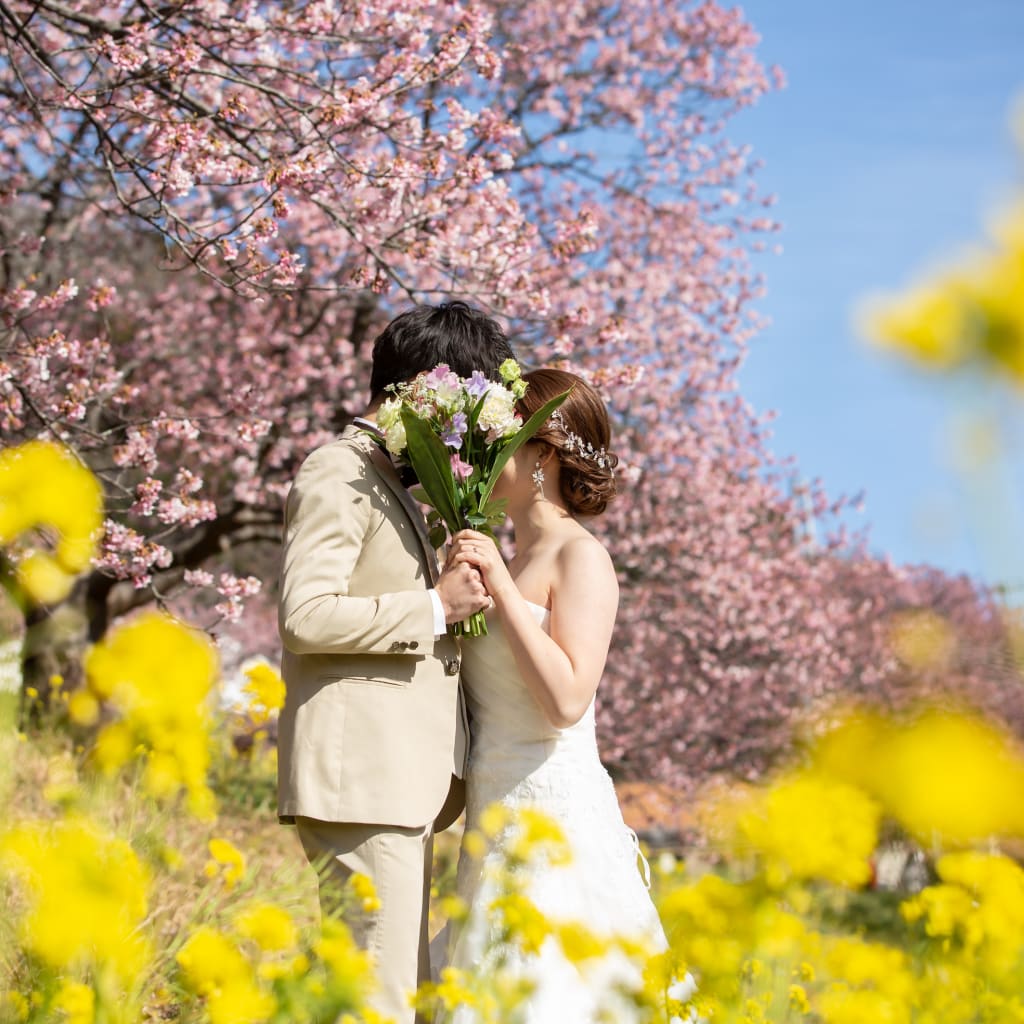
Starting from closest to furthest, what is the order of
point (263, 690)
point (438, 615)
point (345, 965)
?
1. point (345, 965)
2. point (263, 690)
3. point (438, 615)

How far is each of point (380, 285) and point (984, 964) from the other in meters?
3.63

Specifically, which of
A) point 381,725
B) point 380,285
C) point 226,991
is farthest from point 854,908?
point 226,991

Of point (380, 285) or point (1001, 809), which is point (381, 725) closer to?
point (1001, 809)

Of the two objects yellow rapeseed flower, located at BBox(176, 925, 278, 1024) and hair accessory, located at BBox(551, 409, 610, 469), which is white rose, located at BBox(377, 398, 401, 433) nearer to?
hair accessory, located at BBox(551, 409, 610, 469)

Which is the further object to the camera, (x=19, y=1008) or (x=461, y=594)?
(x=461, y=594)

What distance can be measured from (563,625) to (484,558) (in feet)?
1.05

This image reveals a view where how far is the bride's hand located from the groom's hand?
0.09ft

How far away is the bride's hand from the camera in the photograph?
8.96 feet

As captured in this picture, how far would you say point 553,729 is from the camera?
9.59 feet

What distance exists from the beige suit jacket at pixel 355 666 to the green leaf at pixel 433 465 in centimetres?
12

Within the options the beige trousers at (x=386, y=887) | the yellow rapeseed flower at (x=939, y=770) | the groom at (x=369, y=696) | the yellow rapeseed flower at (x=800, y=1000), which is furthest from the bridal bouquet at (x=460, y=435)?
the yellow rapeseed flower at (x=939, y=770)

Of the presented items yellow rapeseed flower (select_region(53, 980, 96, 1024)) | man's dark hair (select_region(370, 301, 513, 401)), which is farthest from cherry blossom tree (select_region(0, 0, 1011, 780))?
yellow rapeseed flower (select_region(53, 980, 96, 1024))

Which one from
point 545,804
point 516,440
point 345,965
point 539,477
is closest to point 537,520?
point 539,477

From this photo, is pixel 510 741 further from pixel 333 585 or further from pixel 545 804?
pixel 333 585
